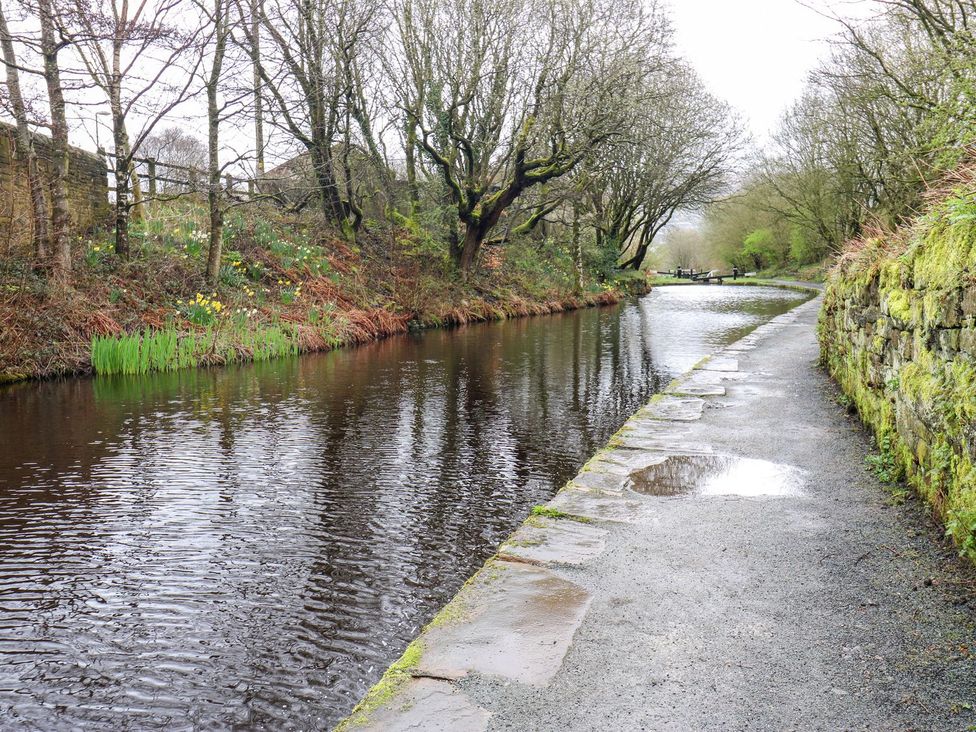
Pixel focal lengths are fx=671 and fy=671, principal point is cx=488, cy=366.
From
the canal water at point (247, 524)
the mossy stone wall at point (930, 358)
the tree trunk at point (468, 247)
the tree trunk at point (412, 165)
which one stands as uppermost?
the tree trunk at point (412, 165)

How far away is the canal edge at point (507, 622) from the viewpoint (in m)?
1.91

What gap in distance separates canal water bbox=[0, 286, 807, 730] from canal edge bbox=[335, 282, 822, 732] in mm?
417

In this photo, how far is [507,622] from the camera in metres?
2.40

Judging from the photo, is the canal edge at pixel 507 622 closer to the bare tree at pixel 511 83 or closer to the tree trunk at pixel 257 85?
the tree trunk at pixel 257 85

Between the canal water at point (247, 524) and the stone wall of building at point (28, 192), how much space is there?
2.49 metres

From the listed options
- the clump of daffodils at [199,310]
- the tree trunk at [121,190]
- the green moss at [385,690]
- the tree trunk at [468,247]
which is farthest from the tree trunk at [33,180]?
the tree trunk at [468,247]

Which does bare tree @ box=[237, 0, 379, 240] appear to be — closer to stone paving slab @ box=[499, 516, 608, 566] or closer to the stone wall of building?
the stone wall of building

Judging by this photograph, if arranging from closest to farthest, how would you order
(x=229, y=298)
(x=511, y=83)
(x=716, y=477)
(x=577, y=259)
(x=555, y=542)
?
(x=555, y=542)
(x=716, y=477)
(x=229, y=298)
(x=511, y=83)
(x=577, y=259)

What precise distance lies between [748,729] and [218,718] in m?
1.69

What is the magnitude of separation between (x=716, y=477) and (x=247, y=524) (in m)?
2.86

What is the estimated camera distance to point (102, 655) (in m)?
2.62

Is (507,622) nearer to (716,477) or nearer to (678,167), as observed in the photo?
(716,477)

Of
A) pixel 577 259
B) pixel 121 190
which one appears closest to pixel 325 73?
pixel 121 190

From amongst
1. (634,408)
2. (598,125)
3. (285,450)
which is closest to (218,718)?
(285,450)
